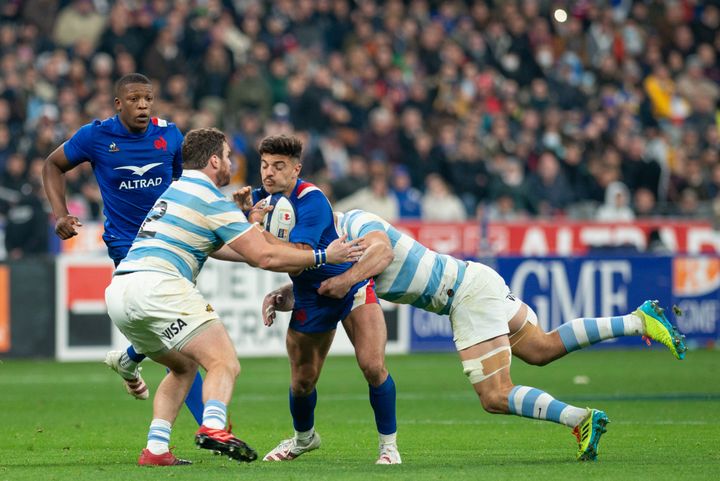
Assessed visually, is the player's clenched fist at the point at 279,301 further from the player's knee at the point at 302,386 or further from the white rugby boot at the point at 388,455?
the white rugby boot at the point at 388,455

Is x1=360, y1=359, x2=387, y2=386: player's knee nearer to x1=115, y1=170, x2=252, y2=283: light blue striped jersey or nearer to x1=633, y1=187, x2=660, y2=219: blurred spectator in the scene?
x1=115, y1=170, x2=252, y2=283: light blue striped jersey

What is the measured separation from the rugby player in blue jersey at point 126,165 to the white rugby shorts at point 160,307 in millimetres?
1585

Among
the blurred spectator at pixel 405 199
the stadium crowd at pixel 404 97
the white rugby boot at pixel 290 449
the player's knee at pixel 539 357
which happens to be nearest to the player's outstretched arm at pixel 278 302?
the white rugby boot at pixel 290 449

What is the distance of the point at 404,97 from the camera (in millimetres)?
25438

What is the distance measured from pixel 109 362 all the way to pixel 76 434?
4.89ft

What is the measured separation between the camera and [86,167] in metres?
20.8

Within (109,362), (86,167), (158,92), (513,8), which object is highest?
(513,8)

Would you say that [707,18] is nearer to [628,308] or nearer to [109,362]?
[628,308]

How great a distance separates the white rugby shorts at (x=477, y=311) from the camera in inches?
348

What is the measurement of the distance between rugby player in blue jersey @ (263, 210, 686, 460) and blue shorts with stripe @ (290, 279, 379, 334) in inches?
4.3

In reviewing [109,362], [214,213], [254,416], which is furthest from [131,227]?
[254,416]

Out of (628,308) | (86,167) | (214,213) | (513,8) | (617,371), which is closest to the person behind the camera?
(214,213)

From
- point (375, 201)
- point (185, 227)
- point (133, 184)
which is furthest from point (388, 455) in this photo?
point (375, 201)

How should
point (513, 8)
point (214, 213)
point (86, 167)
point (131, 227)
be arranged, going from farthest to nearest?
point (513, 8) < point (86, 167) < point (131, 227) < point (214, 213)
